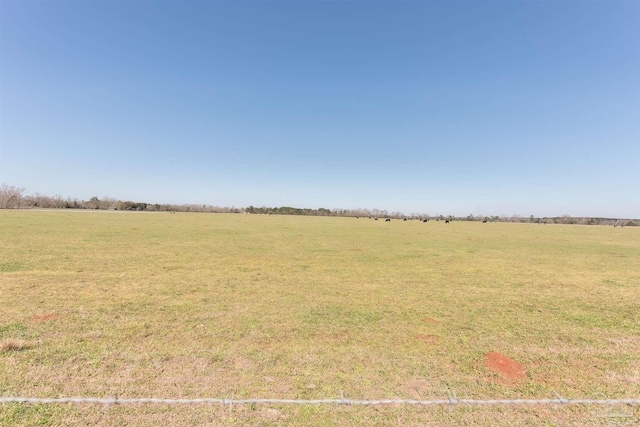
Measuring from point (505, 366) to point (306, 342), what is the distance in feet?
10.5

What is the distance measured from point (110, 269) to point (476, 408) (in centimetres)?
1174

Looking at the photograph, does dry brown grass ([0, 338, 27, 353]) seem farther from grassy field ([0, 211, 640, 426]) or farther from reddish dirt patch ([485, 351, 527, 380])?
reddish dirt patch ([485, 351, 527, 380])

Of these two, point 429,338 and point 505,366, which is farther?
point 429,338

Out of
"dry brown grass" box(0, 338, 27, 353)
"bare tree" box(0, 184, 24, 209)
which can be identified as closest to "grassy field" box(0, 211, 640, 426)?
"dry brown grass" box(0, 338, 27, 353)

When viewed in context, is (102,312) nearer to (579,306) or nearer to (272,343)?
(272,343)

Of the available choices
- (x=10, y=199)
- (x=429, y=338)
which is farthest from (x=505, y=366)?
(x=10, y=199)

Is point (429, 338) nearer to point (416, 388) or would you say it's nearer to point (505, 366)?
point (505, 366)

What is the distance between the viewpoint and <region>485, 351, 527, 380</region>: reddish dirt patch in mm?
4223

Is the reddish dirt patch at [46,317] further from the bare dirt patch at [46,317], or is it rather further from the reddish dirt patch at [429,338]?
the reddish dirt patch at [429,338]

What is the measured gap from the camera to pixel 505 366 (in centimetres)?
449

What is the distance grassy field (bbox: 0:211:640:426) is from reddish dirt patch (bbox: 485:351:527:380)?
44mm

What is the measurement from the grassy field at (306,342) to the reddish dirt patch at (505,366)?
0.14ft

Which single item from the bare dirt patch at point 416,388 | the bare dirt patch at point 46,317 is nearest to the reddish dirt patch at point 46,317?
the bare dirt patch at point 46,317

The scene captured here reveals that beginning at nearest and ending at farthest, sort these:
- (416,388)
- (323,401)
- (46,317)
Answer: (323,401) → (416,388) → (46,317)
